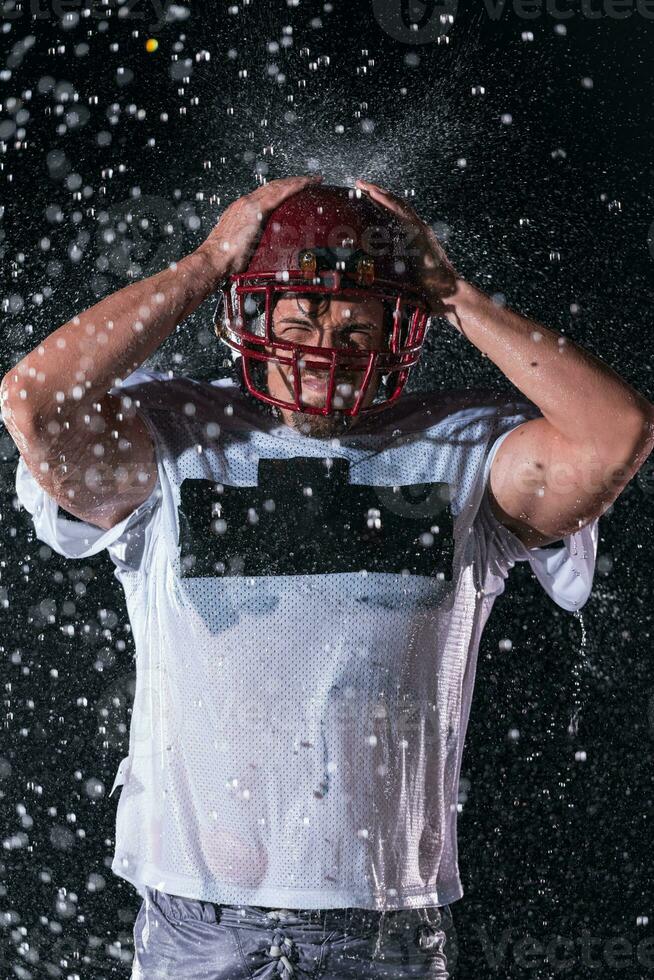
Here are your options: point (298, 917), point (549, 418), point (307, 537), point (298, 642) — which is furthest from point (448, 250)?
point (298, 917)

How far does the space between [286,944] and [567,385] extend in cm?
67

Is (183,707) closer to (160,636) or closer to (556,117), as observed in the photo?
(160,636)

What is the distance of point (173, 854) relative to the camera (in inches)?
47.1

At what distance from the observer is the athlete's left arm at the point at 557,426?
49.1 inches

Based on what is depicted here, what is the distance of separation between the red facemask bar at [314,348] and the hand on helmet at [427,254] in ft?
0.07

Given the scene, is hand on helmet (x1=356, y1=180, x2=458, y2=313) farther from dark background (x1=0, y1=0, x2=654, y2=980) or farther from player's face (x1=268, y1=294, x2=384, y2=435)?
dark background (x1=0, y1=0, x2=654, y2=980)

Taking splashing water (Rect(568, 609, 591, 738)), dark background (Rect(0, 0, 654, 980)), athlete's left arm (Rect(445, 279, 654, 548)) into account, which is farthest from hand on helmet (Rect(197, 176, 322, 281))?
splashing water (Rect(568, 609, 591, 738))

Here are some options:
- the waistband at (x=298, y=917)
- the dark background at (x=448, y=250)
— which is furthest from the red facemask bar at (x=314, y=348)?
the dark background at (x=448, y=250)

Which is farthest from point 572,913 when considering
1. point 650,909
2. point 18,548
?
point 18,548

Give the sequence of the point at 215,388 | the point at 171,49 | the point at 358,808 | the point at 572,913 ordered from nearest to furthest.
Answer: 1. the point at 358,808
2. the point at 215,388
3. the point at 572,913
4. the point at 171,49

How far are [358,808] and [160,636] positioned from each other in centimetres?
29

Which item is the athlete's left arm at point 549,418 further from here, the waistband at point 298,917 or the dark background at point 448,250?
the dark background at point 448,250

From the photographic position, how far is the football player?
46.4 inches

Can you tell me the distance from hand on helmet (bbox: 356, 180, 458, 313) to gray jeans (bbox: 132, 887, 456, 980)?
693 millimetres
